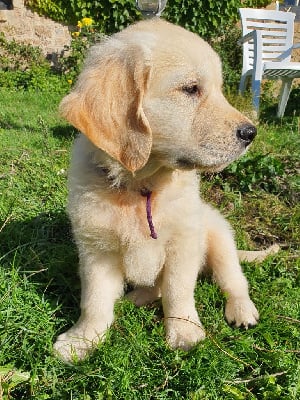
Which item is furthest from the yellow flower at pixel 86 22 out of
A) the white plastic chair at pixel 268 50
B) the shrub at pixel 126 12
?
the white plastic chair at pixel 268 50

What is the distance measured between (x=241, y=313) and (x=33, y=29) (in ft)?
29.0

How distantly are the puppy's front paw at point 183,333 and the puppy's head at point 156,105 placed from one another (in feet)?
2.58

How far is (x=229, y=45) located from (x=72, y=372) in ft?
29.1

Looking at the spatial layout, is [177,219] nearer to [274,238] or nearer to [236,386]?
[236,386]

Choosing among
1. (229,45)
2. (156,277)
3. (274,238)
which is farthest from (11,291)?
(229,45)

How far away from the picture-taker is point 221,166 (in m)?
2.05

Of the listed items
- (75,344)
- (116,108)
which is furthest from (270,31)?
(75,344)

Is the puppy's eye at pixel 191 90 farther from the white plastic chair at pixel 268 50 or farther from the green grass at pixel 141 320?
the white plastic chair at pixel 268 50

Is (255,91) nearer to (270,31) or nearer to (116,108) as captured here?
(270,31)

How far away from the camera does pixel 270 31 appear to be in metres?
9.20

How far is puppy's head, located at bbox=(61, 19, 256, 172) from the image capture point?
1.84 m

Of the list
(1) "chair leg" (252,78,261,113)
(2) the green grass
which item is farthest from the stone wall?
(2) the green grass

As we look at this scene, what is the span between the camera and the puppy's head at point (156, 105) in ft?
6.03

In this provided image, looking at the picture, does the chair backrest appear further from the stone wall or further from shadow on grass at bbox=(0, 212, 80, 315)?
shadow on grass at bbox=(0, 212, 80, 315)
